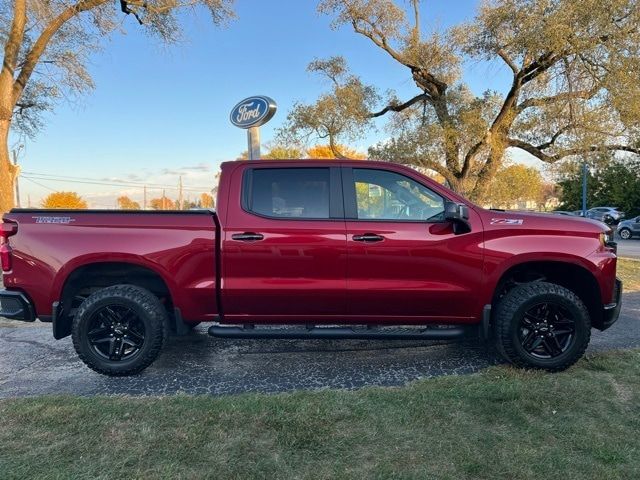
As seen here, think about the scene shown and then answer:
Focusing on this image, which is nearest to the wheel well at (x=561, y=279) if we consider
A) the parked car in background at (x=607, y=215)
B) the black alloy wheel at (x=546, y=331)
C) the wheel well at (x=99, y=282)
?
the black alloy wheel at (x=546, y=331)

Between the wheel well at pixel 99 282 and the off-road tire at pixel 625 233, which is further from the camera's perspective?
the off-road tire at pixel 625 233

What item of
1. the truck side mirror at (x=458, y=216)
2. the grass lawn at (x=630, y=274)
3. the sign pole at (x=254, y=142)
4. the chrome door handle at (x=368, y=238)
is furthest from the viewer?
the grass lawn at (x=630, y=274)

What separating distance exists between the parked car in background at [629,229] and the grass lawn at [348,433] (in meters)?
24.6

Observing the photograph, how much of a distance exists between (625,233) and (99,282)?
2744cm

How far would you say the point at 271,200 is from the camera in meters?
4.18

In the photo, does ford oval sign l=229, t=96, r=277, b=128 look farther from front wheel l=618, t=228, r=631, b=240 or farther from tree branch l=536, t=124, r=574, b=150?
front wheel l=618, t=228, r=631, b=240

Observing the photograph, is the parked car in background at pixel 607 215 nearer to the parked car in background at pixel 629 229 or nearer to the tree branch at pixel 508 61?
the parked car in background at pixel 629 229

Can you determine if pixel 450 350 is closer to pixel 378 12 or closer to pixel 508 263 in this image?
pixel 508 263

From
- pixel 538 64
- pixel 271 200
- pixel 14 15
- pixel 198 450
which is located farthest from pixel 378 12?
pixel 198 450

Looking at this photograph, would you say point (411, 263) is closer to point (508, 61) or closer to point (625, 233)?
point (508, 61)

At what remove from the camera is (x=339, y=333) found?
4.10 metres

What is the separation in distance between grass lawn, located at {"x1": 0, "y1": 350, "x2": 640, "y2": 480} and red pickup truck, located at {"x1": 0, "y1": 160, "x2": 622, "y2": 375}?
0.57 m

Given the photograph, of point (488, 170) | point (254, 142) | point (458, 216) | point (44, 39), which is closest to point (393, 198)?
point (458, 216)

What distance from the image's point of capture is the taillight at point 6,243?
13.3 ft
